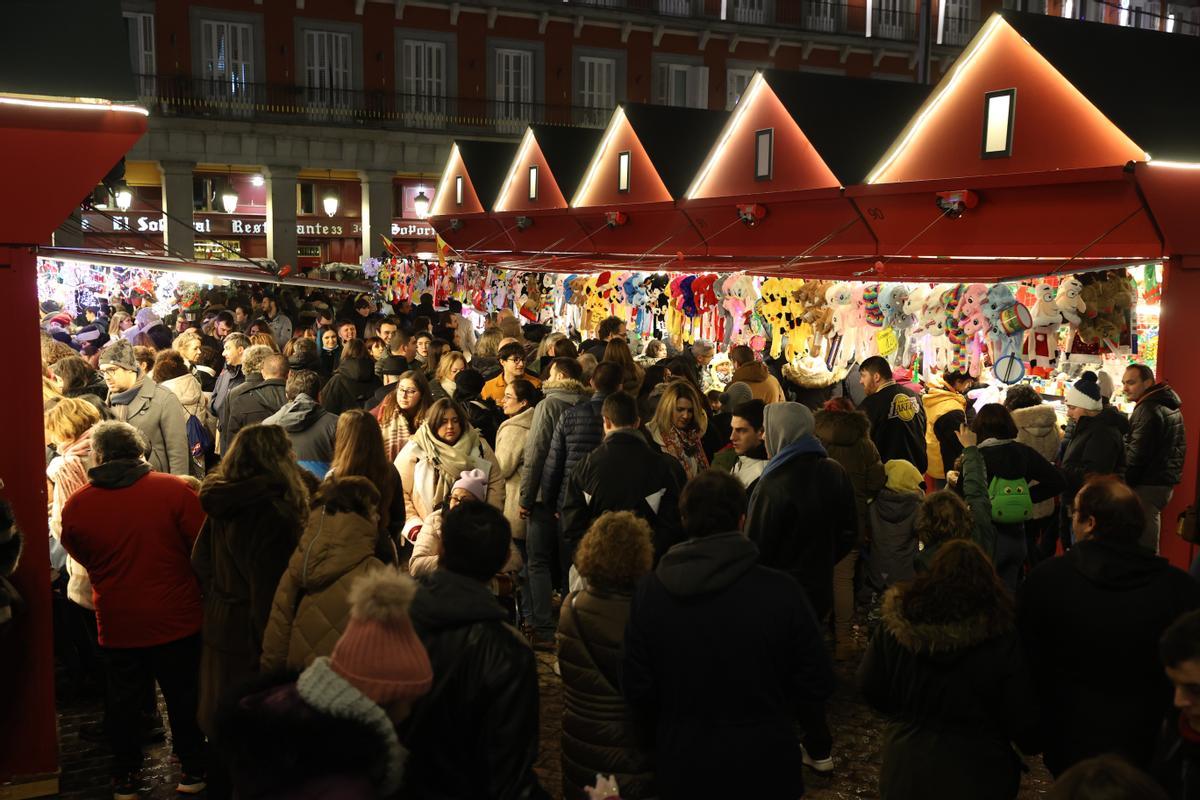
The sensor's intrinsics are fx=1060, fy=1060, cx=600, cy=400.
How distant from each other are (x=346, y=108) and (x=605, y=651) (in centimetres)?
2654

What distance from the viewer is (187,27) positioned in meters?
26.0

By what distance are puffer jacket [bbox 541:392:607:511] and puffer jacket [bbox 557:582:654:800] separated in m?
2.34

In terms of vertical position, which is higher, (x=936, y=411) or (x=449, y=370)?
(x=449, y=370)

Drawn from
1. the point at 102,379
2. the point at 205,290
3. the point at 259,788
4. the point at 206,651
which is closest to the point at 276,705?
the point at 259,788

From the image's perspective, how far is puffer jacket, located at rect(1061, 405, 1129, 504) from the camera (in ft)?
21.5

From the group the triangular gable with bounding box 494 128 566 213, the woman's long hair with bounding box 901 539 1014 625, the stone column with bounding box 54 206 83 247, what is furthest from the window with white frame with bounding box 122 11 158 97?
the woman's long hair with bounding box 901 539 1014 625

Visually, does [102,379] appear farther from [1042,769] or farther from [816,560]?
[1042,769]

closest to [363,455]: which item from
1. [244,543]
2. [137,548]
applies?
[244,543]

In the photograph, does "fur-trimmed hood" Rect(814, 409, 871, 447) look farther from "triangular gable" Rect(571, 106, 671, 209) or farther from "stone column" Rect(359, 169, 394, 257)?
"stone column" Rect(359, 169, 394, 257)

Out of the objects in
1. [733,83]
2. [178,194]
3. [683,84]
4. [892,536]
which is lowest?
[892,536]

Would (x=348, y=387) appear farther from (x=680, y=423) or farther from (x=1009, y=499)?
(x=1009, y=499)

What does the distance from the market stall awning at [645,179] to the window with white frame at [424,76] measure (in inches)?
588

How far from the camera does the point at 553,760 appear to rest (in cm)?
495

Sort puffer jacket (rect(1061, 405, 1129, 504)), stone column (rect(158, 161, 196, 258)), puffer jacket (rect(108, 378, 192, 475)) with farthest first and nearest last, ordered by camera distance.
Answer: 1. stone column (rect(158, 161, 196, 258))
2. puffer jacket (rect(1061, 405, 1129, 504))
3. puffer jacket (rect(108, 378, 192, 475))
